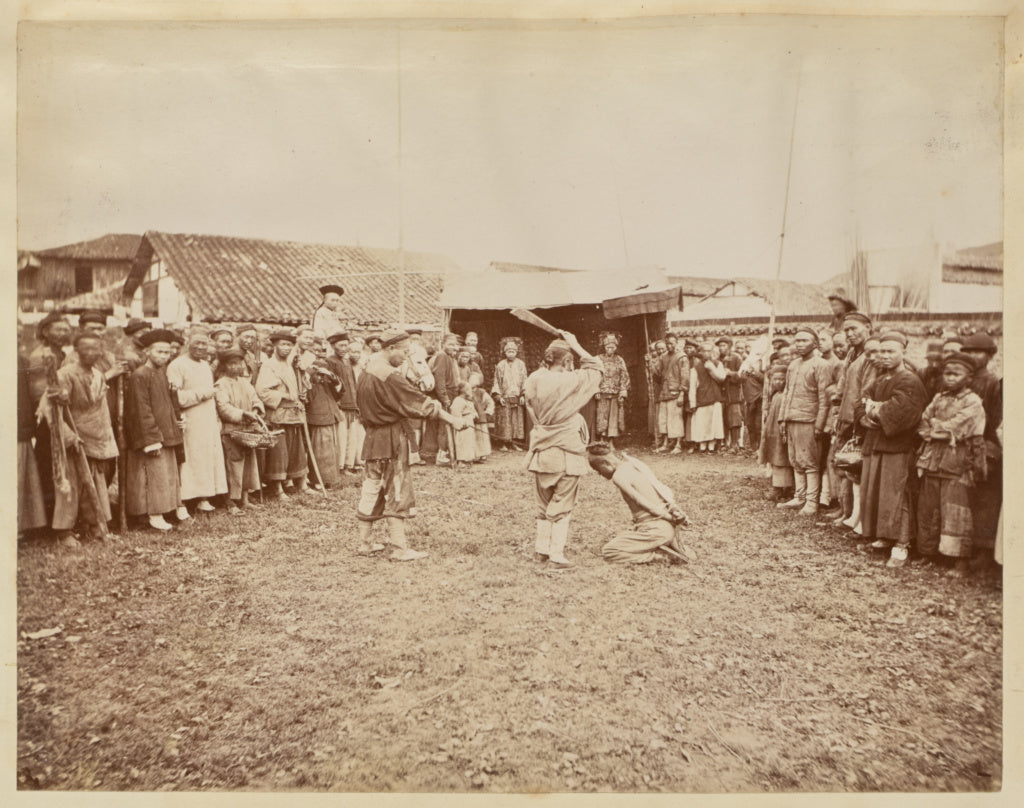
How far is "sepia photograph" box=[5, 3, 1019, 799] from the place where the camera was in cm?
239

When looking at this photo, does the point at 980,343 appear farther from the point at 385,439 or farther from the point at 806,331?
the point at 385,439

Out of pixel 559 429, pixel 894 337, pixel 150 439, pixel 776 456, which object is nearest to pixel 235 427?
pixel 150 439

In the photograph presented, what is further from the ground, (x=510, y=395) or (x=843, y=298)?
(x=843, y=298)

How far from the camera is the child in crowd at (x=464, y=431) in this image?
8.87 feet

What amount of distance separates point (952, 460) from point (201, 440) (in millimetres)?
3154

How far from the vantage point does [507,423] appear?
2.75 meters

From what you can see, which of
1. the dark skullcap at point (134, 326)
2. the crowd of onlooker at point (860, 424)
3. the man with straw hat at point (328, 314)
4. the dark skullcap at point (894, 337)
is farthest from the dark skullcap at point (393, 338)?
the dark skullcap at point (894, 337)

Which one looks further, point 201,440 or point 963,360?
point 201,440

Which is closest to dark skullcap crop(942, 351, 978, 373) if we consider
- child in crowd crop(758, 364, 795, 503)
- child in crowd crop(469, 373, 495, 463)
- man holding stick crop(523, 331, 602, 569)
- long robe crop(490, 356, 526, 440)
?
child in crowd crop(758, 364, 795, 503)

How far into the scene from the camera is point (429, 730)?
2322mm

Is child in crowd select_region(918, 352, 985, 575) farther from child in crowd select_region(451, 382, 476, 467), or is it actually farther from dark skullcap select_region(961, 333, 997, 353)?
child in crowd select_region(451, 382, 476, 467)

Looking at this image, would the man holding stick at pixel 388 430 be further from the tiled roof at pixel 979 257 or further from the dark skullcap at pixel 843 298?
the tiled roof at pixel 979 257

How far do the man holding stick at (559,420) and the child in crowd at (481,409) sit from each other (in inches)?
7.2

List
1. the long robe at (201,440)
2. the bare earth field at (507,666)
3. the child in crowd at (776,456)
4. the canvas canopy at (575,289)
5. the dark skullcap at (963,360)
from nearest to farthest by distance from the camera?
the bare earth field at (507,666) < the dark skullcap at (963,360) < the canvas canopy at (575,289) < the child in crowd at (776,456) < the long robe at (201,440)
